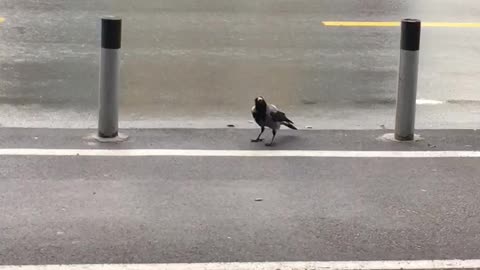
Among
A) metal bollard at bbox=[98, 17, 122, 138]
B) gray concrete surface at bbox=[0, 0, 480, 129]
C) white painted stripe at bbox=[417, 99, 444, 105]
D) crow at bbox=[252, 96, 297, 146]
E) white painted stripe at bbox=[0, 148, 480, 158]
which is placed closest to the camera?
white painted stripe at bbox=[0, 148, 480, 158]

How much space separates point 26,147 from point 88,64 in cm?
352

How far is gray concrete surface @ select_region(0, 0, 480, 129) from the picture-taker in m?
7.96

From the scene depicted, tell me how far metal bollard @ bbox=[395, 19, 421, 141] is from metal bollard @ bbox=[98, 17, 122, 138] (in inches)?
90.9

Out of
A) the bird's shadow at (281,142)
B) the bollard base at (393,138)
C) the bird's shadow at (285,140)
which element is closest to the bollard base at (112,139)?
the bird's shadow at (281,142)

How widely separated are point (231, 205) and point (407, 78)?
2.25m

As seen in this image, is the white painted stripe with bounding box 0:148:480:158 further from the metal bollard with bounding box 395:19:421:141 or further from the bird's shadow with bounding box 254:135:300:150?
the metal bollard with bounding box 395:19:421:141

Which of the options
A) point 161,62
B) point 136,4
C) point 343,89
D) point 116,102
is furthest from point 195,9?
point 116,102

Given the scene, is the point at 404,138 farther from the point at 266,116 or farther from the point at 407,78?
the point at 266,116

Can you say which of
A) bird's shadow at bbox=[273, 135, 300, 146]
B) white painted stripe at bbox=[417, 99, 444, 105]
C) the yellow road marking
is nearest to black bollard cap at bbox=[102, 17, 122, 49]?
bird's shadow at bbox=[273, 135, 300, 146]

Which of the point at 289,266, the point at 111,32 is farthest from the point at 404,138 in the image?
the point at 289,266

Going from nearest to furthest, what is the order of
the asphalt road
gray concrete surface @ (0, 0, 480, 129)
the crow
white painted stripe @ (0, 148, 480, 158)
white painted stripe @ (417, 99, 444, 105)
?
the asphalt road < white painted stripe @ (0, 148, 480, 158) < the crow < gray concrete surface @ (0, 0, 480, 129) < white painted stripe @ (417, 99, 444, 105)

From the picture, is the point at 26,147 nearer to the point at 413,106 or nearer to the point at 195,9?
the point at 413,106

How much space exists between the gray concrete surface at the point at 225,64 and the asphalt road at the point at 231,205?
115 centimetres

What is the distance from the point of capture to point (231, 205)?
514 cm
